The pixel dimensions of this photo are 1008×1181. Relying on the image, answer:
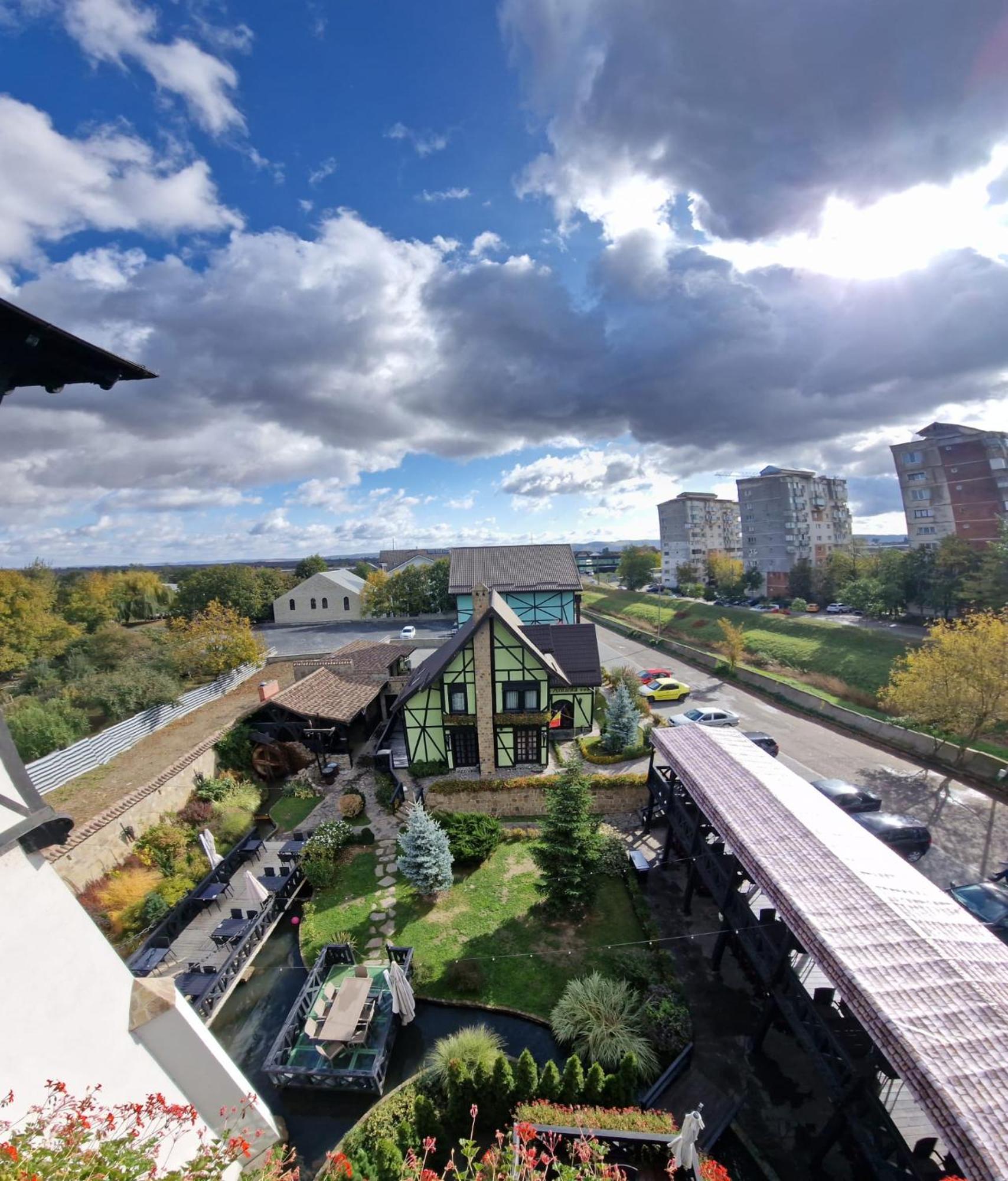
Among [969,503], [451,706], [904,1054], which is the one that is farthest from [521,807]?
[969,503]

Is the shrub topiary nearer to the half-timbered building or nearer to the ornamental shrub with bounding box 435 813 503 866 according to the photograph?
the ornamental shrub with bounding box 435 813 503 866

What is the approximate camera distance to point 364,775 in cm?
2048

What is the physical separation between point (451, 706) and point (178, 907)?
9596 millimetres

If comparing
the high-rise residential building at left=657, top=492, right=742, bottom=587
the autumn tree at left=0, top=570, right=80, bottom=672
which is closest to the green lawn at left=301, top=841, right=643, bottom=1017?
the autumn tree at left=0, top=570, right=80, bottom=672

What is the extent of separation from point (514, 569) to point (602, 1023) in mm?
28461

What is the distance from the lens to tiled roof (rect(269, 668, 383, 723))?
67.9 ft

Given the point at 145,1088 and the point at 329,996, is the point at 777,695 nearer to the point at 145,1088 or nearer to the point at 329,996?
the point at 329,996

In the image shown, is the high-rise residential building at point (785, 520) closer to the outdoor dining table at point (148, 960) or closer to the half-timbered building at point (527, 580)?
the half-timbered building at point (527, 580)

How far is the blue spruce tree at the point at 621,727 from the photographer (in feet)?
65.4

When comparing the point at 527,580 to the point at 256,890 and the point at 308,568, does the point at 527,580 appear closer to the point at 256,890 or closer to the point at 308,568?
the point at 256,890

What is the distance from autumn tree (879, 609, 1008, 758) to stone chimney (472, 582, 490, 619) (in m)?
17.2

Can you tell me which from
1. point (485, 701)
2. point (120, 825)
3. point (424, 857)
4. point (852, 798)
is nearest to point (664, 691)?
point (852, 798)

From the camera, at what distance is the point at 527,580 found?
115 feet

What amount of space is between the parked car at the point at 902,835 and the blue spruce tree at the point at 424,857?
496 inches
